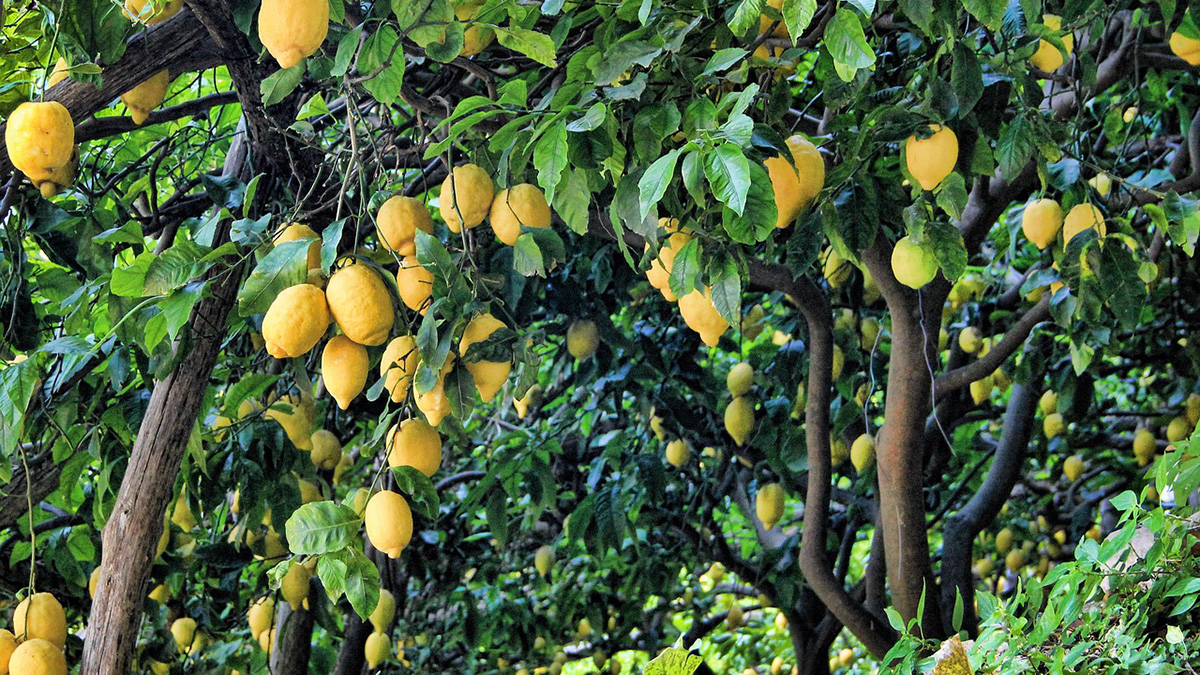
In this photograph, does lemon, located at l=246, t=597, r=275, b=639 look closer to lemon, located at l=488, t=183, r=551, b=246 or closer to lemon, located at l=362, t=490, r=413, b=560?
lemon, located at l=362, t=490, r=413, b=560

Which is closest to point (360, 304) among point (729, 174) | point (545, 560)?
point (729, 174)

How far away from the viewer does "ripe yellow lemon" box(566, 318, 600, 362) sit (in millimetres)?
3162

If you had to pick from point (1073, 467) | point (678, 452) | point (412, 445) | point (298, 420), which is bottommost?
point (1073, 467)

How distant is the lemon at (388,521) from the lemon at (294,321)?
0.26m

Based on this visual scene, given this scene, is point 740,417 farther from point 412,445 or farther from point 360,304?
point 360,304

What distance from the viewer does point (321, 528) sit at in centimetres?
166

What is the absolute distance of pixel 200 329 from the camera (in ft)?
7.38

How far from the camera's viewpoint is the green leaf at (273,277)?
5.31ft

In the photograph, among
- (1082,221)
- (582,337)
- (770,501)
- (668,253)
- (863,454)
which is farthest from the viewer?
(770,501)

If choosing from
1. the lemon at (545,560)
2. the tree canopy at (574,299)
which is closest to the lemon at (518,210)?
the tree canopy at (574,299)

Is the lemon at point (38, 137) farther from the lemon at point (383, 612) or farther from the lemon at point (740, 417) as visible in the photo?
the lemon at point (740, 417)

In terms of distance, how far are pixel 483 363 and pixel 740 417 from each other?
1.71 meters

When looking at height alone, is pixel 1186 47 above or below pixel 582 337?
below

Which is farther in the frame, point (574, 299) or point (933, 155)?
point (574, 299)
